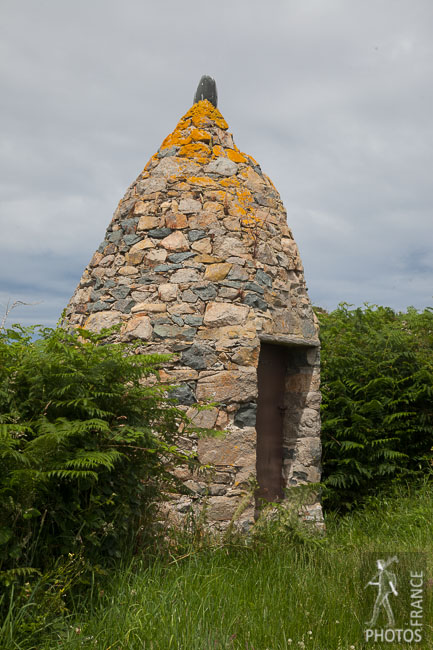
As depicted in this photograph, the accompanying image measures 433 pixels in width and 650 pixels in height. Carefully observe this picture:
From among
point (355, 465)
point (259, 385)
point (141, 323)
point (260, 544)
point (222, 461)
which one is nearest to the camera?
point (260, 544)

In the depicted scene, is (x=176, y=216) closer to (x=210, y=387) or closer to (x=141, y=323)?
(x=141, y=323)

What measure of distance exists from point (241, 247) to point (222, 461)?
7.28 ft

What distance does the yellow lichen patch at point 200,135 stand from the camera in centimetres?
696

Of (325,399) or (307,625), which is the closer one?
(307,625)

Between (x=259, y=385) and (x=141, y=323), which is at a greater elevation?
(x=141, y=323)

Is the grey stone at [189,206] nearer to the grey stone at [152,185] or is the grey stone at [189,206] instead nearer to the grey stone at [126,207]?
the grey stone at [152,185]

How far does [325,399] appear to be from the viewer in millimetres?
8641

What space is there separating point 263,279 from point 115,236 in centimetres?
180

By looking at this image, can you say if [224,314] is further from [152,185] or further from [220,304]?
[152,185]

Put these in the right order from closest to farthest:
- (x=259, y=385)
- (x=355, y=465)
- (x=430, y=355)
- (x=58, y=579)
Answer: (x=58, y=579), (x=259, y=385), (x=355, y=465), (x=430, y=355)

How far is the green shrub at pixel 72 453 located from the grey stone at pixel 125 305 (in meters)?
1.49

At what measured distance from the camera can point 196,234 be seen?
641 centimetres

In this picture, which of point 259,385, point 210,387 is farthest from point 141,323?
point 259,385

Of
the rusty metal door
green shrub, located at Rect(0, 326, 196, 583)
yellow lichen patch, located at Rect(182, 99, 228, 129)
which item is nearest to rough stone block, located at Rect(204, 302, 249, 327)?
the rusty metal door
